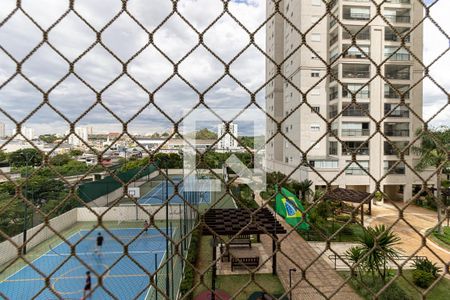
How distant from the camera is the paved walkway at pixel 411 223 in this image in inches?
309

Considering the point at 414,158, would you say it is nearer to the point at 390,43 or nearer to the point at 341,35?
the point at 390,43

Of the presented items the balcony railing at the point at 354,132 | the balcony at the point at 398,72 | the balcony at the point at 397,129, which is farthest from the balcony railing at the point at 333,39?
the balcony at the point at 397,129

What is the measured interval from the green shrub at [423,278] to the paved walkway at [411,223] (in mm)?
1816

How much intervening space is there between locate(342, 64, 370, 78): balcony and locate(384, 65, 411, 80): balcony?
968mm

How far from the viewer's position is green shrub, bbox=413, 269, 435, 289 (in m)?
5.56

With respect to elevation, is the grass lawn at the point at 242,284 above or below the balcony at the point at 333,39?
below

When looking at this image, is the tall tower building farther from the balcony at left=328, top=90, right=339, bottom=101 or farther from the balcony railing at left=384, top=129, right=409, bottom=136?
the balcony railing at left=384, top=129, right=409, bottom=136

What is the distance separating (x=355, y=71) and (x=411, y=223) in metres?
6.84

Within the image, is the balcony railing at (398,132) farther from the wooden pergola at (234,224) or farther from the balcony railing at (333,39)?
the wooden pergola at (234,224)

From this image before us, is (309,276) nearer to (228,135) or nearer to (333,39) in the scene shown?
(228,135)

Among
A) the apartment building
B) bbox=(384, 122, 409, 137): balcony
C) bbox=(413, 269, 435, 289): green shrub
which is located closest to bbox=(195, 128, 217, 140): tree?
bbox=(413, 269, 435, 289): green shrub

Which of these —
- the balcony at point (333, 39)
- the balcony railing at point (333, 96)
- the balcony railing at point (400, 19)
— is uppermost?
the balcony railing at point (400, 19)

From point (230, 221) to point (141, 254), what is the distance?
3.49 metres

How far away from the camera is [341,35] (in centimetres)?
1229
